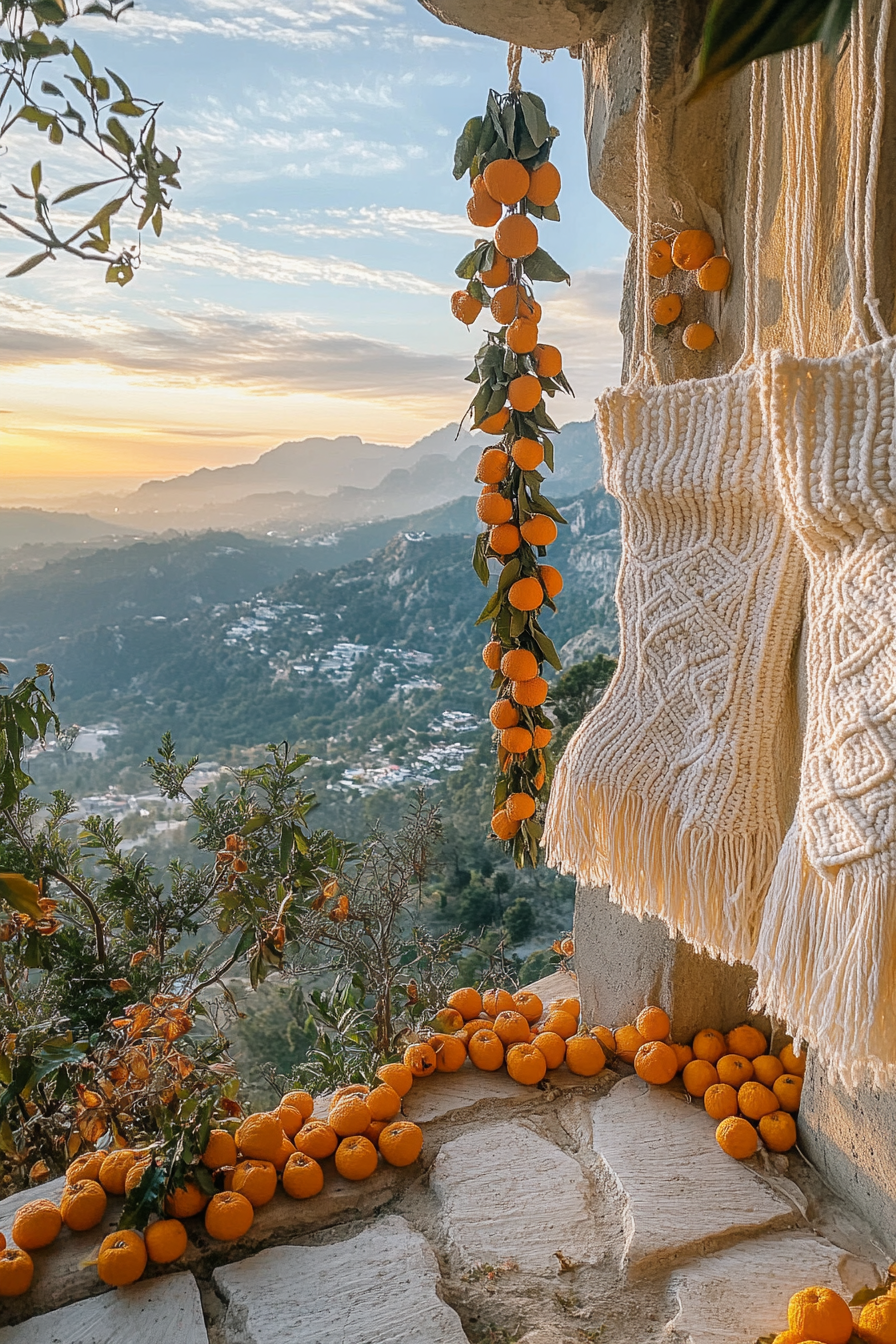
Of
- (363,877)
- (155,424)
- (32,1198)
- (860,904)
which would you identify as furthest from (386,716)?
(860,904)

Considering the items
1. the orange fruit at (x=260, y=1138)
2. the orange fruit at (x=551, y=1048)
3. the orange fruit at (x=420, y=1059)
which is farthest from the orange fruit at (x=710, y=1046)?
the orange fruit at (x=260, y=1138)

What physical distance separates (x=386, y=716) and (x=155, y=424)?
37.1 inches

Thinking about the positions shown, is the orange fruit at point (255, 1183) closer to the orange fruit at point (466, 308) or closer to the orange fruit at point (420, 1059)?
the orange fruit at point (420, 1059)

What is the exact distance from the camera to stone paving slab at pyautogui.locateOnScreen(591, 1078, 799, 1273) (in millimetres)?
1066

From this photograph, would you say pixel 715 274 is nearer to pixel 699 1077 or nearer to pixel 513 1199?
pixel 699 1077

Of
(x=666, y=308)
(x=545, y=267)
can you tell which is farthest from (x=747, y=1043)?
(x=545, y=267)

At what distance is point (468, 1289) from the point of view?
102 centimetres

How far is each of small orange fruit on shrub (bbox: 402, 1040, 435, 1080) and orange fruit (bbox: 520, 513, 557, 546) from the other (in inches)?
33.5

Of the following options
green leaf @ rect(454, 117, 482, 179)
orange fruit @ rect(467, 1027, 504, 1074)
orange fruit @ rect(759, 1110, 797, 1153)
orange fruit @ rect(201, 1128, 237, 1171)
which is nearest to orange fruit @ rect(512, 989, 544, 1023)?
orange fruit @ rect(467, 1027, 504, 1074)

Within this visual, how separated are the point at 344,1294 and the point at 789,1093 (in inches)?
26.5

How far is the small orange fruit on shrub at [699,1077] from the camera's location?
51.4 inches

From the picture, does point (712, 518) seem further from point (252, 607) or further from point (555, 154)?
point (252, 607)

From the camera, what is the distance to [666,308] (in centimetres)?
118

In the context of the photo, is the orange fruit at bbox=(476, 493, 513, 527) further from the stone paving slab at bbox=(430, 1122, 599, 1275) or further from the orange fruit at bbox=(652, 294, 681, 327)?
the stone paving slab at bbox=(430, 1122, 599, 1275)
